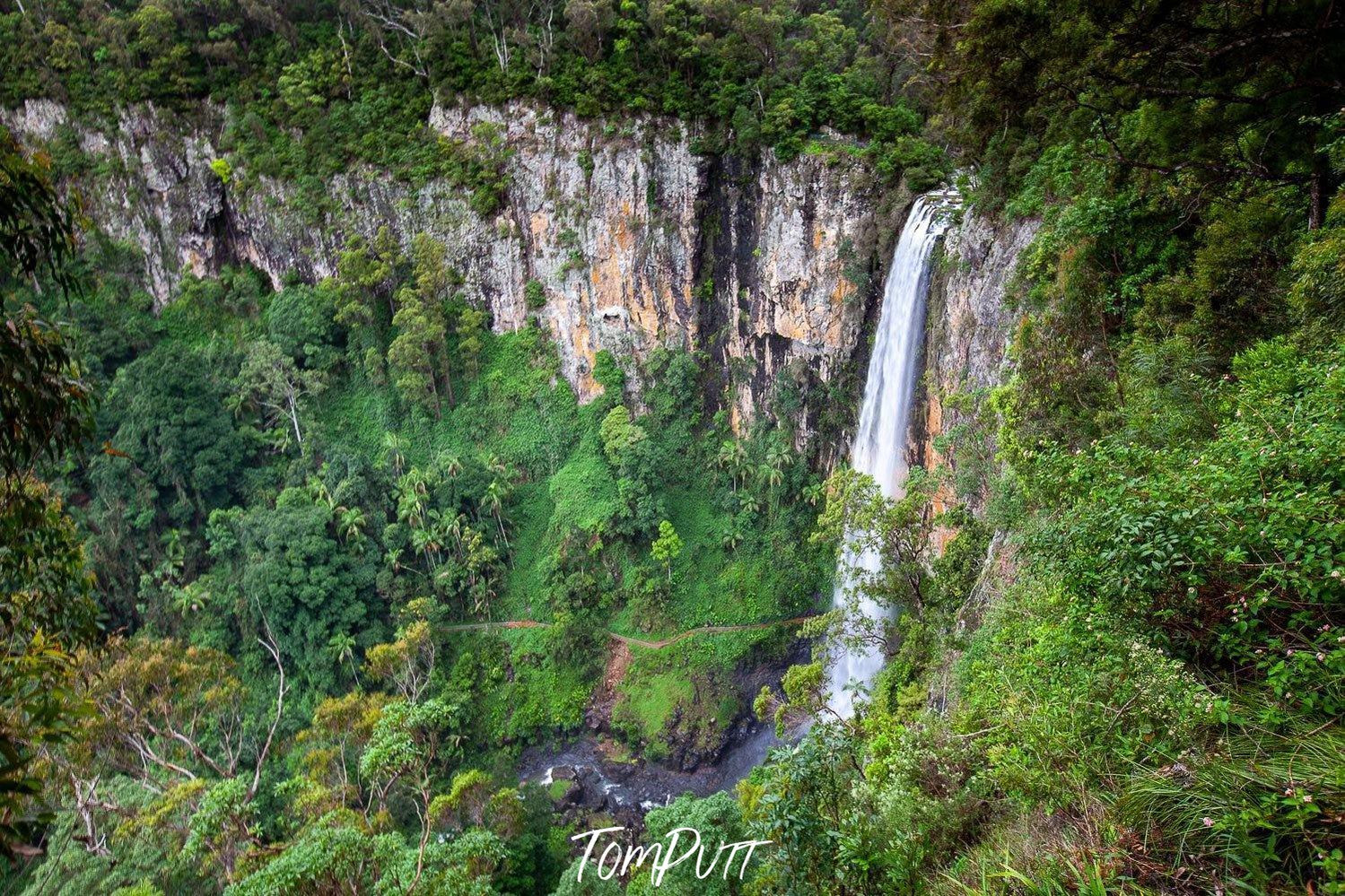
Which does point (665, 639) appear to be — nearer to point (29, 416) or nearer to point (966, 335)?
point (966, 335)

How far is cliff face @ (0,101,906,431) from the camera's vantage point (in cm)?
1966

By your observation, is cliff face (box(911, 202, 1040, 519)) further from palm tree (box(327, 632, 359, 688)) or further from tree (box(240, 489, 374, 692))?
tree (box(240, 489, 374, 692))

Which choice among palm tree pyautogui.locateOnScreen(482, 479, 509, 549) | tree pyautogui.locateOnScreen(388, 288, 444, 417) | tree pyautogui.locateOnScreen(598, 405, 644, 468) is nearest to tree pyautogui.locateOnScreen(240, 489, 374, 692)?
palm tree pyautogui.locateOnScreen(482, 479, 509, 549)

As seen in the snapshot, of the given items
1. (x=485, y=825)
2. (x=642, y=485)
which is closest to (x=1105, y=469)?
(x=485, y=825)

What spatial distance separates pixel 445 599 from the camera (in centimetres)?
2284

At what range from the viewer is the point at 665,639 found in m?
21.6

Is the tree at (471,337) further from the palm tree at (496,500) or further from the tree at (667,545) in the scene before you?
the tree at (667,545)

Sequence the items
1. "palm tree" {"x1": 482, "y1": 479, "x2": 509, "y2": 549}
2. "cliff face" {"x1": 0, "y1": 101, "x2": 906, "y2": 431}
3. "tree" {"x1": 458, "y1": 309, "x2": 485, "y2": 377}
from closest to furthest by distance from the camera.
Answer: "cliff face" {"x1": 0, "y1": 101, "x2": 906, "y2": 431} < "palm tree" {"x1": 482, "y1": 479, "x2": 509, "y2": 549} < "tree" {"x1": 458, "y1": 309, "x2": 485, "y2": 377}

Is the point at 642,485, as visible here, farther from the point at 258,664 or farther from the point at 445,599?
the point at 258,664

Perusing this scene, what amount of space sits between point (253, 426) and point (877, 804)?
87.6ft

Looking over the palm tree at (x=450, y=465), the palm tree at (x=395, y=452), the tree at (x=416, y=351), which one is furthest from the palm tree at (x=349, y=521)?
the tree at (x=416, y=351)

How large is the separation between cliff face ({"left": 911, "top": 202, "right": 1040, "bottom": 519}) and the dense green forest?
11.1 inches

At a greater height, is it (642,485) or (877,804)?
(877,804)

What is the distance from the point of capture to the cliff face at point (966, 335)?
10.2m
